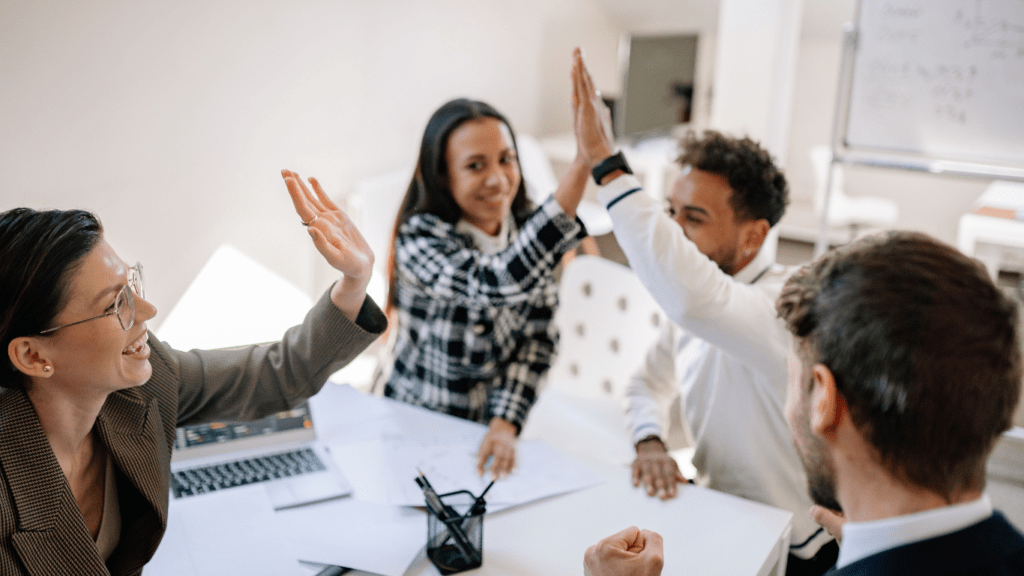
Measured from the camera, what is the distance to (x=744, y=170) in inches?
60.1

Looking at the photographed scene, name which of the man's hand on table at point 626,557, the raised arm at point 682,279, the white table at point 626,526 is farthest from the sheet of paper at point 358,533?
the raised arm at point 682,279

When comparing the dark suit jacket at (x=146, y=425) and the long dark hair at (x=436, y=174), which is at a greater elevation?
the long dark hair at (x=436, y=174)

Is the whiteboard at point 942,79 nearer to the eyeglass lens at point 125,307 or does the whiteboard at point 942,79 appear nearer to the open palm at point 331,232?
the open palm at point 331,232

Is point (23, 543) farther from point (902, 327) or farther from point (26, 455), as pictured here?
point (902, 327)

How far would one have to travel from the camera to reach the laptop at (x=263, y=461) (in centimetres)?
134

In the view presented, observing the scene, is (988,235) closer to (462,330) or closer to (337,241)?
(462,330)

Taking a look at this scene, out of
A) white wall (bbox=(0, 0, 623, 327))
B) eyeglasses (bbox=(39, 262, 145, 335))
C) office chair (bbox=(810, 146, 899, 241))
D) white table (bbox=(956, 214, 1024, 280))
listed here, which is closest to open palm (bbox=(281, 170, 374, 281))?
eyeglasses (bbox=(39, 262, 145, 335))

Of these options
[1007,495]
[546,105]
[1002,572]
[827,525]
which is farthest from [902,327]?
[546,105]

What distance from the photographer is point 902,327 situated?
761 mm

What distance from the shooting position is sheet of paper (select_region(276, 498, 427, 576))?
3.85 feet

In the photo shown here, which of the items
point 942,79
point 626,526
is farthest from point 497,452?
point 942,79

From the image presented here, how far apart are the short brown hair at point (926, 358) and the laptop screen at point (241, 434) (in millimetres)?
987

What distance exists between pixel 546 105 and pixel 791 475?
2968mm

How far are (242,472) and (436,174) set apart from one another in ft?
2.46
